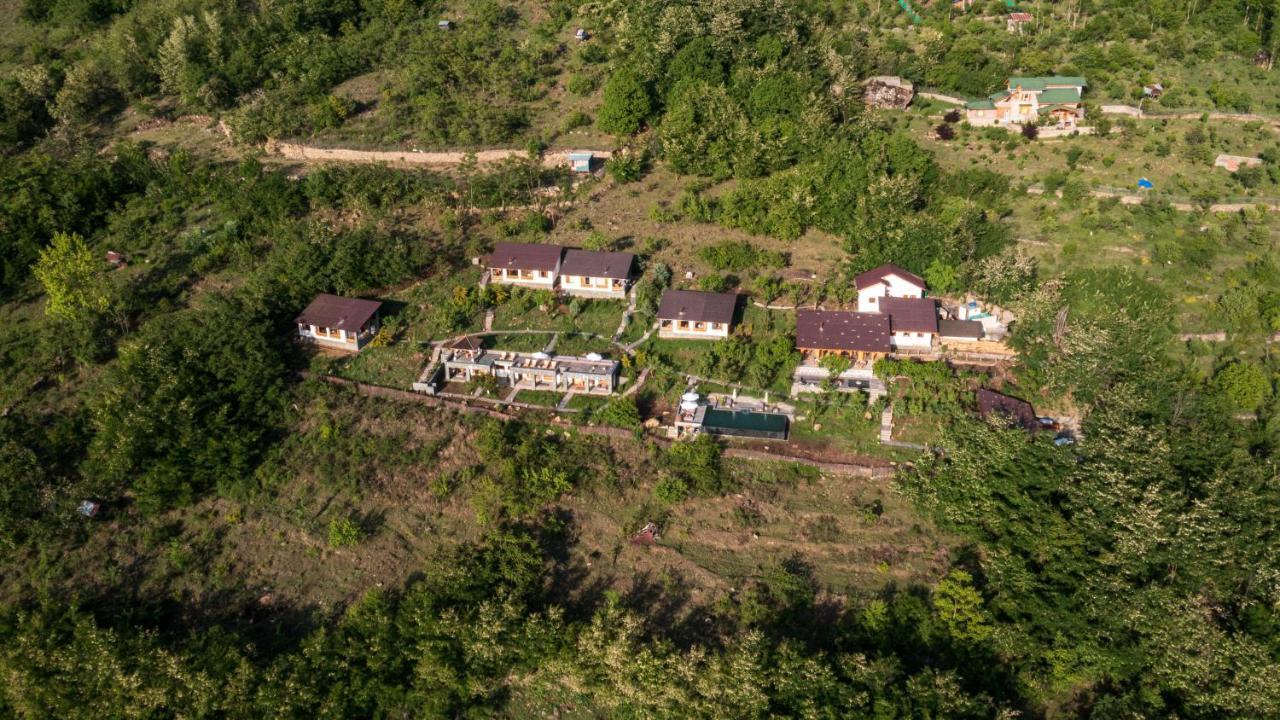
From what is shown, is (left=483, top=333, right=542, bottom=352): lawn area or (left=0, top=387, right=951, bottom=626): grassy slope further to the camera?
(left=483, top=333, right=542, bottom=352): lawn area

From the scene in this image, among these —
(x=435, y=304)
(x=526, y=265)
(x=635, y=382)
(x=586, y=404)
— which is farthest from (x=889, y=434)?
(x=435, y=304)

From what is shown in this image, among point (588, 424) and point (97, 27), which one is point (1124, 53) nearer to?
point (588, 424)

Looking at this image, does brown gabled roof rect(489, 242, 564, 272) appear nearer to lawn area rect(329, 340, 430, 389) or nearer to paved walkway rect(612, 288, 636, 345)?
paved walkway rect(612, 288, 636, 345)

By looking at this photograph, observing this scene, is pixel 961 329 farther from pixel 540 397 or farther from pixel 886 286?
pixel 540 397

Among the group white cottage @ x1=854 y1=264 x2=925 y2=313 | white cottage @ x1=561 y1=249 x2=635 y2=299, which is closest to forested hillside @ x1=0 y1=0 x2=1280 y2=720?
white cottage @ x1=561 y1=249 x2=635 y2=299

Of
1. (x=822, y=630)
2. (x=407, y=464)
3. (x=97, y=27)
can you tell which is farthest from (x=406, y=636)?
(x=97, y=27)

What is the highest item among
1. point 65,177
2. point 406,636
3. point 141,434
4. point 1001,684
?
point 65,177
